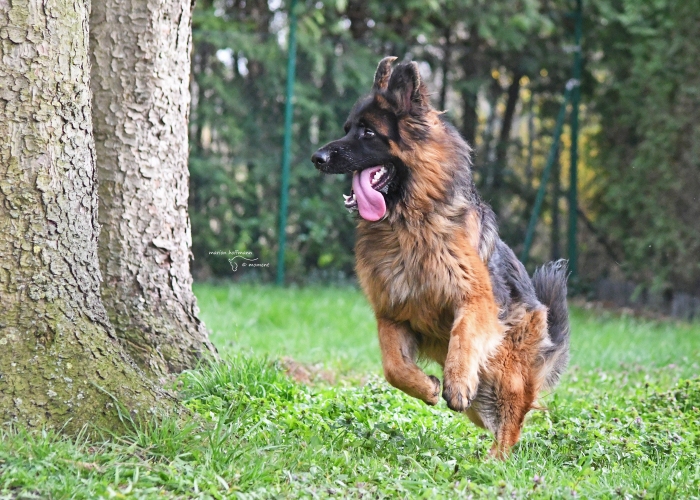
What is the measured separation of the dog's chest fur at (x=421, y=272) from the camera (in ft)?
14.2

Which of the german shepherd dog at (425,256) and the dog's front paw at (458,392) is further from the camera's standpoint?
the german shepherd dog at (425,256)

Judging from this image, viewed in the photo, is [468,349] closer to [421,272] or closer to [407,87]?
[421,272]

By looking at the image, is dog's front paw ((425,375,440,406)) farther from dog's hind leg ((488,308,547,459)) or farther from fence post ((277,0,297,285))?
fence post ((277,0,297,285))

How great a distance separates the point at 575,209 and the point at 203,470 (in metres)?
9.05

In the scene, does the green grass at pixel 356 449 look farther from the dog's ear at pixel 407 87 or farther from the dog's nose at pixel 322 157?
the dog's ear at pixel 407 87

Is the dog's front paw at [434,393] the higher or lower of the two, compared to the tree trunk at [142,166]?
lower

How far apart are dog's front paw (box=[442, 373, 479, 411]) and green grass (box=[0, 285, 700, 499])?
0.24 meters

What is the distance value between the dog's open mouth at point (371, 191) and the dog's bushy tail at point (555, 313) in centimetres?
134

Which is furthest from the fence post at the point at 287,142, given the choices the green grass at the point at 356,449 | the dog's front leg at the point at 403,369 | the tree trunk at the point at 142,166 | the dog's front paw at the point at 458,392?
the dog's front paw at the point at 458,392

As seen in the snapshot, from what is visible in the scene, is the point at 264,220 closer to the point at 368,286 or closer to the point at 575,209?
the point at 575,209

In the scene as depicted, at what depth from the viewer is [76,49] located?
364cm

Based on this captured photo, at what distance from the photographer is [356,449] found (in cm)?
391

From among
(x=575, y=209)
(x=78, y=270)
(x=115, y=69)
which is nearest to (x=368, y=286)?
(x=78, y=270)

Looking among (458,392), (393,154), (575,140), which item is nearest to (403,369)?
(458,392)
